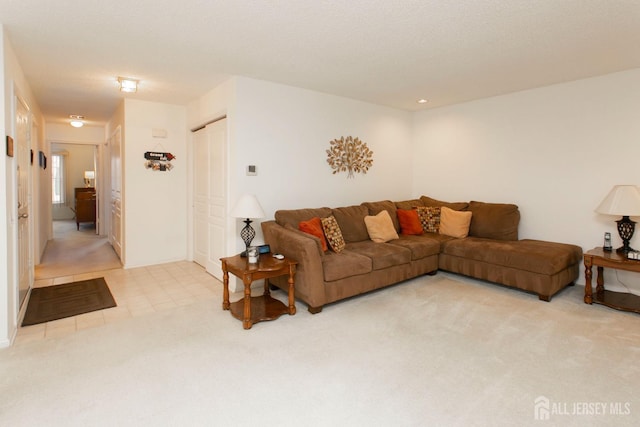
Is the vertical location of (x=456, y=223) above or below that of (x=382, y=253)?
above

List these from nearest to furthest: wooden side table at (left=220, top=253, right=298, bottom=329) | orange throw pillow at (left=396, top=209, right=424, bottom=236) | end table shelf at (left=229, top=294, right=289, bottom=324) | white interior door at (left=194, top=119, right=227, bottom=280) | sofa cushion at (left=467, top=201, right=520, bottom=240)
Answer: wooden side table at (left=220, top=253, right=298, bottom=329), end table shelf at (left=229, top=294, right=289, bottom=324), white interior door at (left=194, top=119, right=227, bottom=280), sofa cushion at (left=467, top=201, right=520, bottom=240), orange throw pillow at (left=396, top=209, right=424, bottom=236)

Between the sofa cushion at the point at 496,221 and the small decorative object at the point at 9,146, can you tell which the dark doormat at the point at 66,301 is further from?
the sofa cushion at the point at 496,221

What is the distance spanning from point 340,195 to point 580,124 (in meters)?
2.95

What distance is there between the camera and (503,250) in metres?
3.86

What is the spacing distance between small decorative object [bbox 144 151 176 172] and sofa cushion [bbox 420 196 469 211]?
152 inches

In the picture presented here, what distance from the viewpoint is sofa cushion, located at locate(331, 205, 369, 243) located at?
425cm

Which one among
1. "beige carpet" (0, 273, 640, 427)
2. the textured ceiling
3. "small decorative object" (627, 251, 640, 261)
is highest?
the textured ceiling

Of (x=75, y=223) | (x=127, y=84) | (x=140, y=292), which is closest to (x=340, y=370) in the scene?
(x=140, y=292)

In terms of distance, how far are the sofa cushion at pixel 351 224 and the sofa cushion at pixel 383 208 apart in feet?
0.79

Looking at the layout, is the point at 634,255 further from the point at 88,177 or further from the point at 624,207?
the point at 88,177

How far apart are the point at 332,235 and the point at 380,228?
0.82m

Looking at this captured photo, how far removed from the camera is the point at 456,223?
4.66m

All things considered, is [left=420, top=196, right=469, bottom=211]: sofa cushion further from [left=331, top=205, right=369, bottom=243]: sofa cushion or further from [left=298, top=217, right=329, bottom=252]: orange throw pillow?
[left=298, top=217, right=329, bottom=252]: orange throw pillow

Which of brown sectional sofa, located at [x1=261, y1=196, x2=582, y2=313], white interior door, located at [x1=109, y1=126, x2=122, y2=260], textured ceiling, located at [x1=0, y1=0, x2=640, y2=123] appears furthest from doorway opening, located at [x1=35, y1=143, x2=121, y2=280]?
brown sectional sofa, located at [x1=261, y1=196, x2=582, y2=313]
